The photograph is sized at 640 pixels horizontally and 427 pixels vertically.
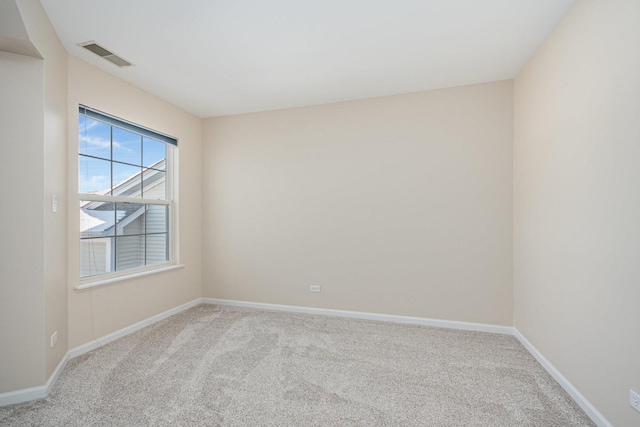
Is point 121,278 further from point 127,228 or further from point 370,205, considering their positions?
point 370,205

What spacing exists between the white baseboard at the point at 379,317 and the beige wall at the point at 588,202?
460 mm

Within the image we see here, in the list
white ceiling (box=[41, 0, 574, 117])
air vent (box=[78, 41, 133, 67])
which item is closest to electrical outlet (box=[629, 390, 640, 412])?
white ceiling (box=[41, 0, 574, 117])

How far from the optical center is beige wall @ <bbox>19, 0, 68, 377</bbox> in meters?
2.06

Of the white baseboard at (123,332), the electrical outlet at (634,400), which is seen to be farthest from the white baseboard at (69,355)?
the electrical outlet at (634,400)

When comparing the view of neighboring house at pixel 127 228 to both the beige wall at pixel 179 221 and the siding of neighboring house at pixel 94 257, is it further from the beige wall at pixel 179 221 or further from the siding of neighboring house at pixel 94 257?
the beige wall at pixel 179 221

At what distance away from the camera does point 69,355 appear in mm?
2539

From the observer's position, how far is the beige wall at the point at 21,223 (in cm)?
196

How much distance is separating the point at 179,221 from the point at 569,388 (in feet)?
14.0

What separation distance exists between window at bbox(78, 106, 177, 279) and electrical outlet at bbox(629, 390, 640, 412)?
4144 millimetres

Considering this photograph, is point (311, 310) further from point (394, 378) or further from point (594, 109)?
point (594, 109)

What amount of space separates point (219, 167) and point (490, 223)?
11.8 feet

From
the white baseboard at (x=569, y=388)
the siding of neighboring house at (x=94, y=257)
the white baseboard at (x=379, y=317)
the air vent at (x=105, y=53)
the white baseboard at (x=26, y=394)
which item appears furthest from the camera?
the white baseboard at (x=379, y=317)

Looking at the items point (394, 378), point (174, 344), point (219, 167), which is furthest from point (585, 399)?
point (219, 167)

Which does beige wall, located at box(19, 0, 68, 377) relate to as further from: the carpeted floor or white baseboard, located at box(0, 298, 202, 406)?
the carpeted floor
